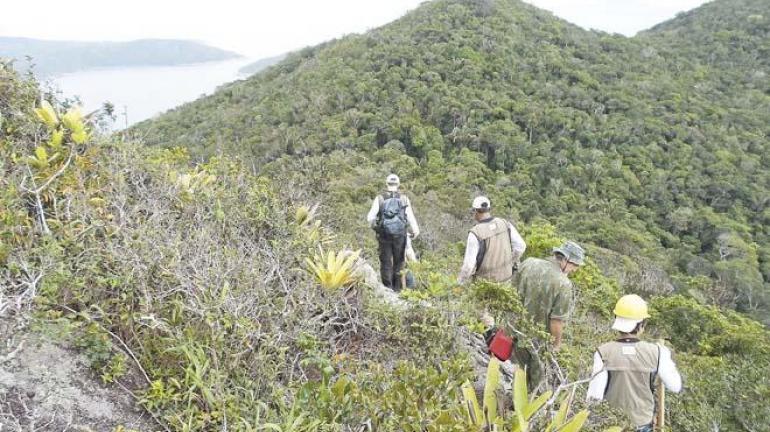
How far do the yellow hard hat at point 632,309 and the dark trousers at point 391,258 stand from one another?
223 cm

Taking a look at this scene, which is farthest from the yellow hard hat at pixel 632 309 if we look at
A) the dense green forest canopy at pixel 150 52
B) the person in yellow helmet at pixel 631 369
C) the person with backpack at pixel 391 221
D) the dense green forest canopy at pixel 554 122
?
the dense green forest canopy at pixel 150 52

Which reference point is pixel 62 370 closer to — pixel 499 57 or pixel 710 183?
pixel 710 183

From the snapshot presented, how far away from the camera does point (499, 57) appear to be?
51.6m

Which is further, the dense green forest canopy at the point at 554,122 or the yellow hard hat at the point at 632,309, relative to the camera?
the dense green forest canopy at the point at 554,122

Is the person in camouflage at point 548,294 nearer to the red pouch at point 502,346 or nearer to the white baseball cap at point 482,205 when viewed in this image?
the red pouch at point 502,346

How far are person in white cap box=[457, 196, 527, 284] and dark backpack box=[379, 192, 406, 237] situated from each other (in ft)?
2.66

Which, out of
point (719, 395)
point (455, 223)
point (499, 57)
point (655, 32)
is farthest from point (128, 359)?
point (655, 32)

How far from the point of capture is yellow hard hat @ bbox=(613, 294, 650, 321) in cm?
278

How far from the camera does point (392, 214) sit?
15.3 feet

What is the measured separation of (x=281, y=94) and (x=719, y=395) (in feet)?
146

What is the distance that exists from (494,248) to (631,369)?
1432 millimetres

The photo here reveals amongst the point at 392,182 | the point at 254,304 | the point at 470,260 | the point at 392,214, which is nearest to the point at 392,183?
the point at 392,182

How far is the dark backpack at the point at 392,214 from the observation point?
15.2 ft

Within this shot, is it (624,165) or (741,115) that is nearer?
(624,165)
